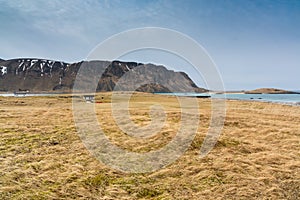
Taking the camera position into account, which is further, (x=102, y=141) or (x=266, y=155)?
(x=102, y=141)

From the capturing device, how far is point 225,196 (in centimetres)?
1330

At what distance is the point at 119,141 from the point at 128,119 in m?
9.59

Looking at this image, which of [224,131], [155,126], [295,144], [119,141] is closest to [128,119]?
[155,126]

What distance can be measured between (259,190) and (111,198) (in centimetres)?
819

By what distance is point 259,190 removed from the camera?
1405 centimetres

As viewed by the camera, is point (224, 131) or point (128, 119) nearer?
point (224, 131)

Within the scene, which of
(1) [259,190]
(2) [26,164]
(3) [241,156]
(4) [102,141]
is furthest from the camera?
(4) [102,141]

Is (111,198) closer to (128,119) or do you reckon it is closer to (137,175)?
(137,175)

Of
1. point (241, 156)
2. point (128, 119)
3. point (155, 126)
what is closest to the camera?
point (241, 156)

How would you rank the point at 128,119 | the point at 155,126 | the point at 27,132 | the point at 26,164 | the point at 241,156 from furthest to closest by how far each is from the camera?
the point at 128,119
the point at 155,126
the point at 27,132
the point at 241,156
the point at 26,164

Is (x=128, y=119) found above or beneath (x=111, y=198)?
above

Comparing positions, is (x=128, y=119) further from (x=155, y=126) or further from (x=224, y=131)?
(x=224, y=131)

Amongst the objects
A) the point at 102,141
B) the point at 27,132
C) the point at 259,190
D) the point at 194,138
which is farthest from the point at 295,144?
the point at 27,132

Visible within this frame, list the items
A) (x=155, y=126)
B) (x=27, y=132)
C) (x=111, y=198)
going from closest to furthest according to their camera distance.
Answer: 1. (x=111, y=198)
2. (x=27, y=132)
3. (x=155, y=126)
